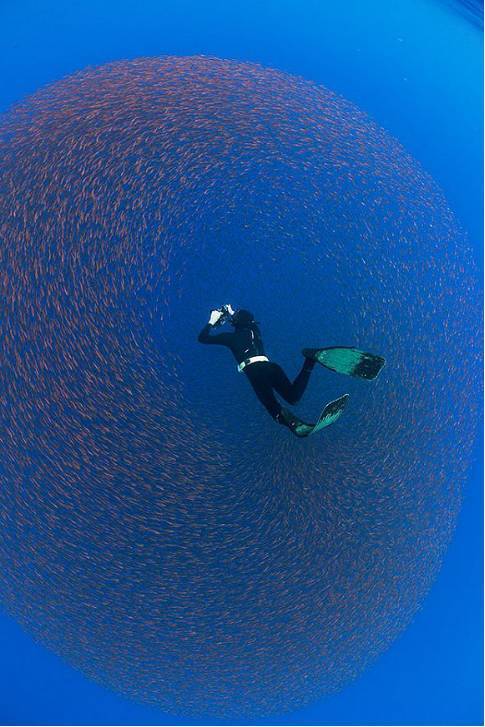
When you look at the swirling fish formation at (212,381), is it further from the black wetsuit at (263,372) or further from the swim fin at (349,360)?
the swim fin at (349,360)

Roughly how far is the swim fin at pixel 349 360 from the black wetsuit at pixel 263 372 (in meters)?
0.13

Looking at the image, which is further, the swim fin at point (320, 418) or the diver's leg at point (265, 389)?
the diver's leg at point (265, 389)

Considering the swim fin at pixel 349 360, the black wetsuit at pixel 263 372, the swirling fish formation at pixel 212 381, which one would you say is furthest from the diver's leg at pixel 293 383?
the swirling fish formation at pixel 212 381

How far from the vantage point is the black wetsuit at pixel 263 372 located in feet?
14.4

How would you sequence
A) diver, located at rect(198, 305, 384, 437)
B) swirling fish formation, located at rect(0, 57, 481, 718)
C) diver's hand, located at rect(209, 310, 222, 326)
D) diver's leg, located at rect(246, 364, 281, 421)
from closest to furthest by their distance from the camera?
diver, located at rect(198, 305, 384, 437), diver's leg, located at rect(246, 364, 281, 421), diver's hand, located at rect(209, 310, 222, 326), swirling fish formation, located at rect(0, 57, 481, 718)

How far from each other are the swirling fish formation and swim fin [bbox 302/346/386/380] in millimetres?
1114

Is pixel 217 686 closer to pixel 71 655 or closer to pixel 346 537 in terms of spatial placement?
pixel 71 655

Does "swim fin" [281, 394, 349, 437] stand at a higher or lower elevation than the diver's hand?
lower

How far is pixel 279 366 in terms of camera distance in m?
4.58

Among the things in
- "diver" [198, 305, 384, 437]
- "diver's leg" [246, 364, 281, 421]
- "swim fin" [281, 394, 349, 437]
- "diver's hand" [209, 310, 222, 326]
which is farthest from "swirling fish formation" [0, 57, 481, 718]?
"swim fin" [281, 394, 349, 437]

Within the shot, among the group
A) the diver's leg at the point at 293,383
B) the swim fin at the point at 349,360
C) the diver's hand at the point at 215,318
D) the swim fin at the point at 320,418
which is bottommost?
the swim fin at the point at 320,418

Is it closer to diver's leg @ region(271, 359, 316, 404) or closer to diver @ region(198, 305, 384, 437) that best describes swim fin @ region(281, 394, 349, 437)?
diver @ region(198, 305, 384, 437)

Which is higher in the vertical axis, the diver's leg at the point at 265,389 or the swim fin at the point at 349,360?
the diver's leg at the point at 265,389

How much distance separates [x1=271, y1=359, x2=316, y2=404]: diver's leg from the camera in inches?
171
